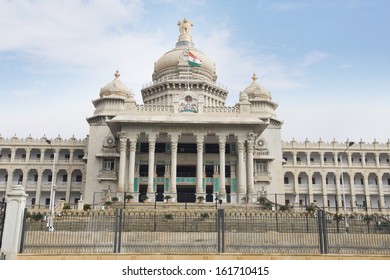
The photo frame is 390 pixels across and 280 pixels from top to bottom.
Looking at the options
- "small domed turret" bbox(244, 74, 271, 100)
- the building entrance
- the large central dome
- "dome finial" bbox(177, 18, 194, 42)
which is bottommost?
the building entrance

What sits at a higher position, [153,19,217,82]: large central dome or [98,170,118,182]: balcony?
[153,19,217,82]: large central dome

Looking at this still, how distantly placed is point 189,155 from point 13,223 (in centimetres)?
2780

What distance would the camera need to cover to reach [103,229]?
52.9 feet

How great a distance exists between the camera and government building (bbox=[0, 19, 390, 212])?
38.2 metres

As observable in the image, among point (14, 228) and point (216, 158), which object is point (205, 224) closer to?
point (14, 228)

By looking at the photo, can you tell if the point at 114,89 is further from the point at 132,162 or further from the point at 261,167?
the point at 261,167

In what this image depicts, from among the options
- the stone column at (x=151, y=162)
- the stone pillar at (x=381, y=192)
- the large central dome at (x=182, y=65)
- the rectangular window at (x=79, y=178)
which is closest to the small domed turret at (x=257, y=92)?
the large central dome at (x=182, y=65)

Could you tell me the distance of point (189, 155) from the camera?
136ft

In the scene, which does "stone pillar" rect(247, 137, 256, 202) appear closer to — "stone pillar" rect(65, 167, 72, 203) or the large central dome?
the large central dome

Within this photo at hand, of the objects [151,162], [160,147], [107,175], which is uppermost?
[160,147]

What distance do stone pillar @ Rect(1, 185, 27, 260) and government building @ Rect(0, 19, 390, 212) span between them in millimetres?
16527

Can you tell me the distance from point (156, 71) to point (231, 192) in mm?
23275

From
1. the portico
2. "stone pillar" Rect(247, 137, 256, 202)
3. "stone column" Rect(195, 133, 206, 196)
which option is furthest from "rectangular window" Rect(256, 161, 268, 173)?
"stone column" Rect(195, 133, 206, 196)

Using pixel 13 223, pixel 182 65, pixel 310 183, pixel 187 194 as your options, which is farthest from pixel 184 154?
pixel 13 223
